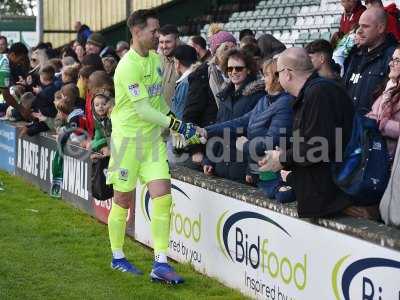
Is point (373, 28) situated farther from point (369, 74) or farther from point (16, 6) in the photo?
point (16, 6)

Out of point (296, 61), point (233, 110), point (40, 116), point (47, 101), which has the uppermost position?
point (296, 61)

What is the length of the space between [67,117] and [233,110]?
4.03m

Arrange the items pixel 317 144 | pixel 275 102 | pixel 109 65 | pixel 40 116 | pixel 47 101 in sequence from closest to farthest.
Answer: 1. pixel 317 144
2. pixel 275 102
3. pixel 109 65
4. pixel 47 101
5. pixel 40 116

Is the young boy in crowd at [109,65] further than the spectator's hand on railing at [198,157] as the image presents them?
Yes

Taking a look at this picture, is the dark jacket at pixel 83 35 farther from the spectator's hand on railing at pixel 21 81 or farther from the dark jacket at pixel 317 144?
the dark jacket at pixel 317 144

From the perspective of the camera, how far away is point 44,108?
12.2 m

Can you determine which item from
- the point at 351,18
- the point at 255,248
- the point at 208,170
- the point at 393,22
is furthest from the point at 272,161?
the point at 351,18

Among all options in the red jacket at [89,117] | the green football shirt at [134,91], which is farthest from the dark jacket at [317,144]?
the red jacket at [89,117]

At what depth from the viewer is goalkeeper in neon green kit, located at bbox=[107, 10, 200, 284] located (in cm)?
729

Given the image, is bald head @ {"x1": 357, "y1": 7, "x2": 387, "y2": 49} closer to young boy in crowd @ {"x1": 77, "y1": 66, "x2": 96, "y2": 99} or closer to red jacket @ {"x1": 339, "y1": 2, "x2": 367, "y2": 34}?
red jacket @ {"x1": 339, "y1": 2, "x2": 367, "y2": 34}

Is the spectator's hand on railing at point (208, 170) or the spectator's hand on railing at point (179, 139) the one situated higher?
the spectator's hand on railing at point (179, 139)

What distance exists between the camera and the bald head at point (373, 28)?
707 centimetres

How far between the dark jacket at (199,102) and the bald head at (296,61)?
7.39 ft

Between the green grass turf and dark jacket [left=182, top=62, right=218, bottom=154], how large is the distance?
4.21 ft
